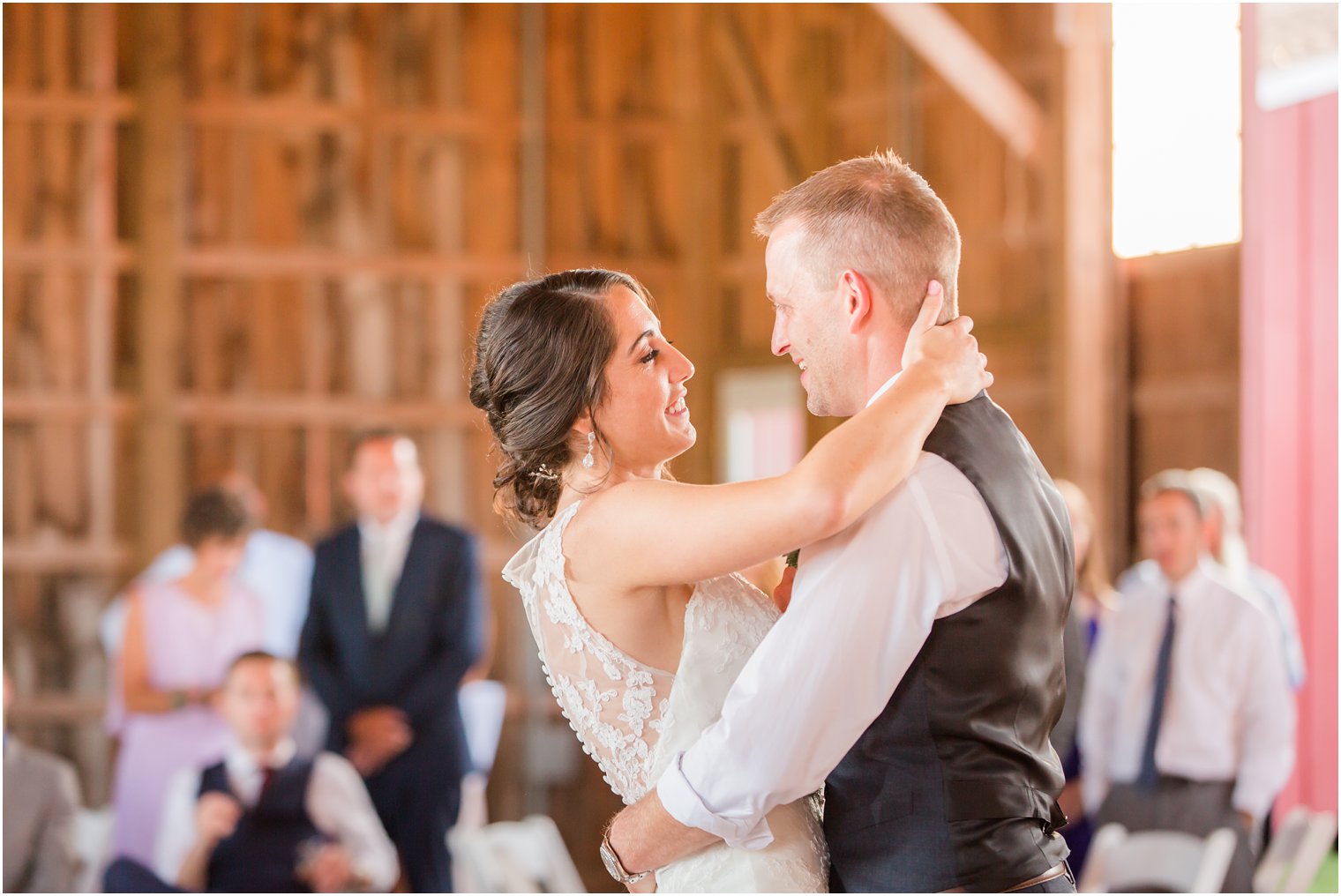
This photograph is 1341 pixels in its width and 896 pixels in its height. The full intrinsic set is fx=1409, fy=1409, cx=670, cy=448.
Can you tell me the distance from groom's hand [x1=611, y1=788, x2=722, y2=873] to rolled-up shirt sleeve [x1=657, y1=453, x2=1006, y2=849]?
0.44 feet

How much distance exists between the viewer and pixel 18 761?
4629 millimetres

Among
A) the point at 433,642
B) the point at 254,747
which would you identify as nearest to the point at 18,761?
the point at 254,747

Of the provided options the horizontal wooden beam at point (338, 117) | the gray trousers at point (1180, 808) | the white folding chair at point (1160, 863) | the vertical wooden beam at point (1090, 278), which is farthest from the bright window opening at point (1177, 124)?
the horizontal wooden beam at point (338, 117)

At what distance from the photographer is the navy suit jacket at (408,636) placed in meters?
5.42

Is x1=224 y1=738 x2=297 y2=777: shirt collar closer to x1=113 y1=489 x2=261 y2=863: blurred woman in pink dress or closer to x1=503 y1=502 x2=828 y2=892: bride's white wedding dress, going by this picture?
x1=113 y1=489 x2=261 y2=863: blurred woman in pink dress

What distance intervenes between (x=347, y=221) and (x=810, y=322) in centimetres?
618

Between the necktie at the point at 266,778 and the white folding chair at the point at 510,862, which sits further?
the white folding chair at the point at 510,862

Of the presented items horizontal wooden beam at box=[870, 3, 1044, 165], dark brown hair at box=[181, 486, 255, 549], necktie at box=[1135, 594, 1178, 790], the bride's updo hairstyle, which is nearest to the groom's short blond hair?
the bride's updo hairstyle

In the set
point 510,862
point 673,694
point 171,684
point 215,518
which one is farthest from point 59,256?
point 673,694

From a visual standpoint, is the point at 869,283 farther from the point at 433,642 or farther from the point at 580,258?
the point at 580,258

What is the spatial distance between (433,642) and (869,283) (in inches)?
158

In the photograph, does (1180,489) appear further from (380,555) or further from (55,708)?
(55,708)

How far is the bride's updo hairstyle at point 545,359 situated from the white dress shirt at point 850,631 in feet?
1.60

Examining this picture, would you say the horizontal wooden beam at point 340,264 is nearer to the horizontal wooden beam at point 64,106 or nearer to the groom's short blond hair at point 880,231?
the horizontal wooden beam at point 64,106
